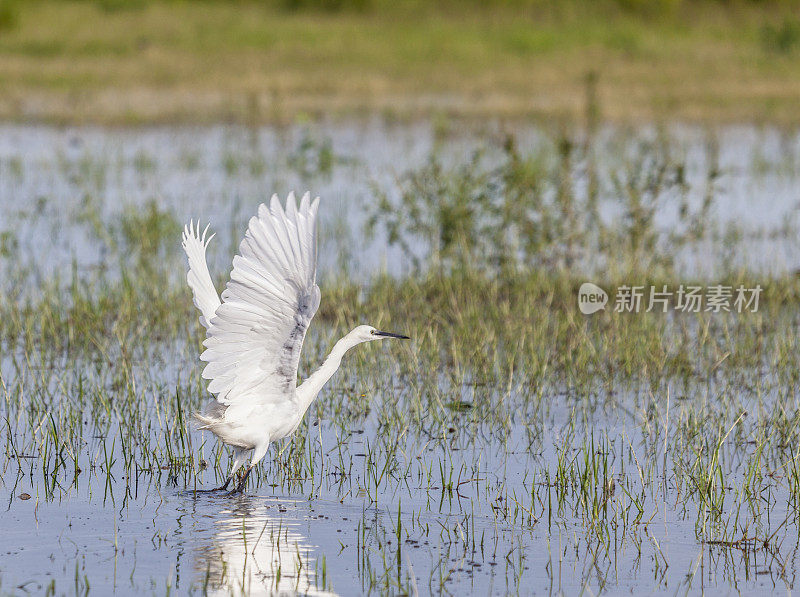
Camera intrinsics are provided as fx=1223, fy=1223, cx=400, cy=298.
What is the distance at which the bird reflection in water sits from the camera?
4.41 metres

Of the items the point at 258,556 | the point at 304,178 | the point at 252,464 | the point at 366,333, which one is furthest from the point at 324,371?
the point at 304,178

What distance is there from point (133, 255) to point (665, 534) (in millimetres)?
6845

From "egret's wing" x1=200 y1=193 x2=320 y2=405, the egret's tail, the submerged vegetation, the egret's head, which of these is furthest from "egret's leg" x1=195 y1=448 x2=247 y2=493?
the egret's head

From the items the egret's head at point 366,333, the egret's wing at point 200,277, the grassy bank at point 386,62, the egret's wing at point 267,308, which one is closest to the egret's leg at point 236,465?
the egret's wing at point 267,308

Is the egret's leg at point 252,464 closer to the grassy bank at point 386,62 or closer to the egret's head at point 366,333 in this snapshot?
the egret's head at point 366,333

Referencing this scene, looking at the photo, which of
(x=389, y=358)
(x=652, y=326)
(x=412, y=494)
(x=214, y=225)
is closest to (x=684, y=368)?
(x=652, y=326)

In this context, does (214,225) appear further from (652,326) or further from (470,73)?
(470,73)

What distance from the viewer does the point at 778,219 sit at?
13.0 m

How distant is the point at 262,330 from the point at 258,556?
0.93 metres

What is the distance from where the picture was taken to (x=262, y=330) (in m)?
5.09

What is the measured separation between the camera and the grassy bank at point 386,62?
24.2 m

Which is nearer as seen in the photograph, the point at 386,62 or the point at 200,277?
the point at 200,277

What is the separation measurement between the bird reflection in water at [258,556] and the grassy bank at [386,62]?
17.1 metres

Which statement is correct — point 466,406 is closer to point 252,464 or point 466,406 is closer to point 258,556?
point 252,464
